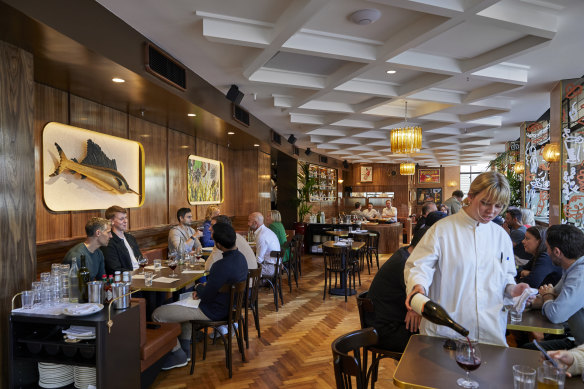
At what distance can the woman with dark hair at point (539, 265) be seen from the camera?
132 inches

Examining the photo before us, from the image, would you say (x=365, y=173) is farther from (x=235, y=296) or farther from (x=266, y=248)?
(x=235, y=296)

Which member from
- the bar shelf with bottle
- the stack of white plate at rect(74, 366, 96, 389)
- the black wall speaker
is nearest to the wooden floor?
the stack of white plate at rect(74, 366, 96, 389)

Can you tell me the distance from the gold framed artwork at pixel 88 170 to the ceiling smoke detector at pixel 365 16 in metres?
3.47

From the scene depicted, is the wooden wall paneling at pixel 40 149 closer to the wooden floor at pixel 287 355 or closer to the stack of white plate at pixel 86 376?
the stack of white plate at pixel 86 376

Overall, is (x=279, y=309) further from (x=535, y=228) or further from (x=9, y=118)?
(x=9, y=118)

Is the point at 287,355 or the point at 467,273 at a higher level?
the point at 467,273

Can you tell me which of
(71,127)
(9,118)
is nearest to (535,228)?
(9,118)

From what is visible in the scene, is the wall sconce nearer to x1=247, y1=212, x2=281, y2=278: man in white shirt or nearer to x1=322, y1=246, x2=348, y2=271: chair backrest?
x1=322, y1=246, x2=348, y2=271: chair backrest

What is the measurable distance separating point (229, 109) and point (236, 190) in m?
3.87

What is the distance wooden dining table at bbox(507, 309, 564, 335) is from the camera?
95.2 inches

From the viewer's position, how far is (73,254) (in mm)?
3250

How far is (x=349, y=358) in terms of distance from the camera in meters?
1.67

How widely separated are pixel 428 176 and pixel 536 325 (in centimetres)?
1868

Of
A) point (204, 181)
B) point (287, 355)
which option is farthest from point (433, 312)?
point (204, 181)
